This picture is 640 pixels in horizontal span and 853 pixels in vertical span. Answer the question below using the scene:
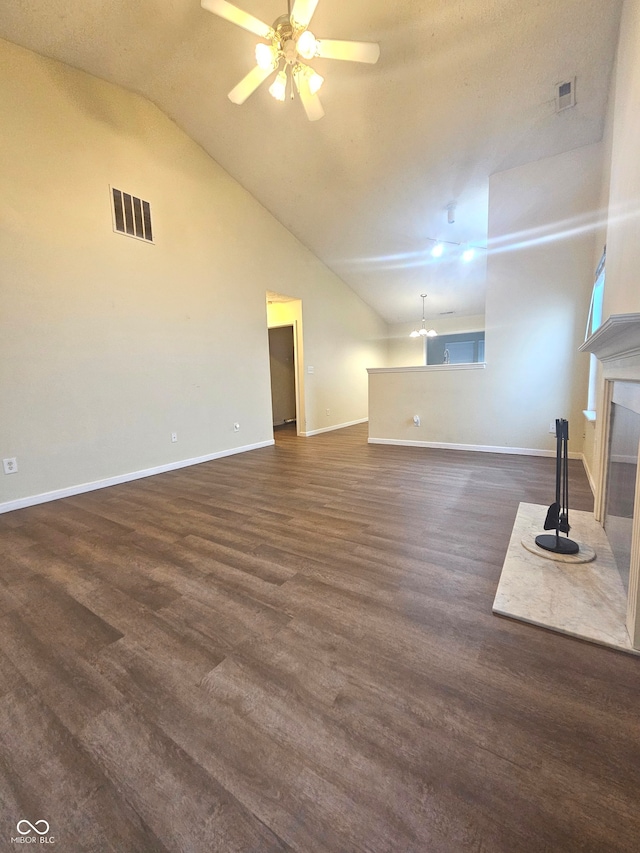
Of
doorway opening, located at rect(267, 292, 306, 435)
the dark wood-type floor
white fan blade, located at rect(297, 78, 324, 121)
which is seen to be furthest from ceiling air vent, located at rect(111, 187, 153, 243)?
the dark wood-type floor

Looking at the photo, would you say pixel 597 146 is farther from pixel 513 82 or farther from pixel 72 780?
pixel 72 780

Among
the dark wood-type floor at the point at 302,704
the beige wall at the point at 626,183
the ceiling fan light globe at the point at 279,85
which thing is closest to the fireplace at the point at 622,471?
the beige wall at the point at 626,183

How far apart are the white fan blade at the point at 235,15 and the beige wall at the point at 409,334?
23.0ft

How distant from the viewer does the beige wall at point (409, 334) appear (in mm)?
8617

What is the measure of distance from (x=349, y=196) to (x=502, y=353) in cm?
289

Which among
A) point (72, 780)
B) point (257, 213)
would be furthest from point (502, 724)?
point (257, 213)

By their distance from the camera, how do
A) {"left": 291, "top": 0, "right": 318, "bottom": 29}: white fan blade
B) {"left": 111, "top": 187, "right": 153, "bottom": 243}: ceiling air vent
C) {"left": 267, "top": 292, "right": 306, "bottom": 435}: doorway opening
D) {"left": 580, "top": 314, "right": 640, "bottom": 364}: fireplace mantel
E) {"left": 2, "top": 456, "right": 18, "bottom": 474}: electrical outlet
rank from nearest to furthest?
1. {"left": 580, "top": 314, "right": 640, "bottom": 364}: fireplace mantel
2. {"left": 291, "top": 0, "right": 318, "bottom": 29}: white fan blade
3. {"left": 2, "top": 456, "right": 18, "bottom": 474}: electrical outlet
4. {"left": 111, "top": 187, "right": 153, "bottom": 243}: ceiling air vent
5. {"left": 267, "top": 292, "right": 306, "bottom": 435}: doorway opening

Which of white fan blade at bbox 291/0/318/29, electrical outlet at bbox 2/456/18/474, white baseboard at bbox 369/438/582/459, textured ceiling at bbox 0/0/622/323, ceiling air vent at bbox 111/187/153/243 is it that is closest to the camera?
white fan blade at bbox 291/0/318/29

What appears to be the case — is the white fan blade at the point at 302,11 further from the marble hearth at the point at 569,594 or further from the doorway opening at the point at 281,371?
the doorway opening at the point at 281,371

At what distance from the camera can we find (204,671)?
3.90 ft

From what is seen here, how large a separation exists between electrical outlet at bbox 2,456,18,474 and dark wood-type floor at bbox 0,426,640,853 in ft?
3.23

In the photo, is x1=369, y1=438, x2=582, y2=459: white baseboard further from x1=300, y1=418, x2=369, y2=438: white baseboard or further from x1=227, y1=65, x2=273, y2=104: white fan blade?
x1=227, y1=65, x2=273, y2=104: white fan blade

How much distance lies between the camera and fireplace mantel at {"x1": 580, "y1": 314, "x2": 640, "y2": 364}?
1.10m

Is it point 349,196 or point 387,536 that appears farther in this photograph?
point 349,196
